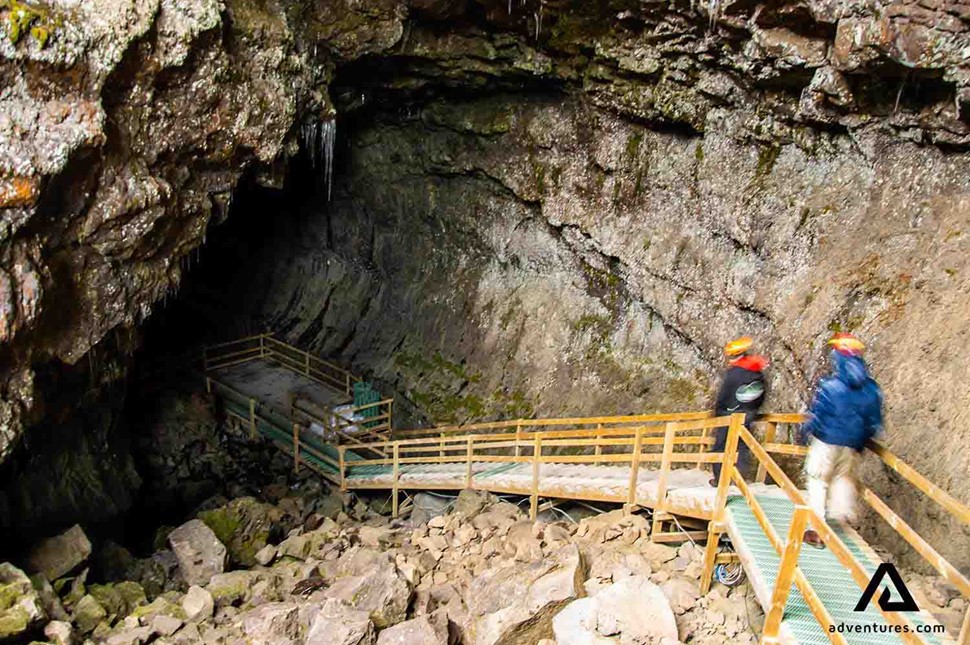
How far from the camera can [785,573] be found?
4730 millimetres

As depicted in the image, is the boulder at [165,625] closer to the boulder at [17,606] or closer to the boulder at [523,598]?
the boulder at [17,606]

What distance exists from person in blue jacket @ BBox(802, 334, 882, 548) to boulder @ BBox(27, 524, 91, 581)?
9.56 meters

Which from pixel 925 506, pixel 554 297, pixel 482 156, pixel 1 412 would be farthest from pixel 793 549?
pixel 482 156

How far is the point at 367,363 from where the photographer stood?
1800 cm

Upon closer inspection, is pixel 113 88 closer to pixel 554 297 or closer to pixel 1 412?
pixel 1 412

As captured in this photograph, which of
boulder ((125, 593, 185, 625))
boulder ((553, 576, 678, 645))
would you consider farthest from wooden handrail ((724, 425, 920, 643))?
boulder ((125, 593, 185, 625))

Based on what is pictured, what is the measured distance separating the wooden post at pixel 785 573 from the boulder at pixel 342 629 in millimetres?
3878

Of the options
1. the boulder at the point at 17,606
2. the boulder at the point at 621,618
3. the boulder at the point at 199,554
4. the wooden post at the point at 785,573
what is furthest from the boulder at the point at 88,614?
the wooden post at the point at 785,573

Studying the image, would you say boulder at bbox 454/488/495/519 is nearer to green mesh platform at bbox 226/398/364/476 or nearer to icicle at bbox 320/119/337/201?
green mesh platform at bbox 226/398/364/476

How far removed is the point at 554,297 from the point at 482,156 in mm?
3588

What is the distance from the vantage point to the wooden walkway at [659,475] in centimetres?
479

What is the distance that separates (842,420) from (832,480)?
2.12ft

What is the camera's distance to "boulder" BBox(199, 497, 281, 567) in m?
11.2

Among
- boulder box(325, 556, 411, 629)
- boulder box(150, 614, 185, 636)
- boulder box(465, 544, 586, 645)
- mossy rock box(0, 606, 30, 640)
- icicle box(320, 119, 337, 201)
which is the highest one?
icicle box(320, 119, 337, 201)
